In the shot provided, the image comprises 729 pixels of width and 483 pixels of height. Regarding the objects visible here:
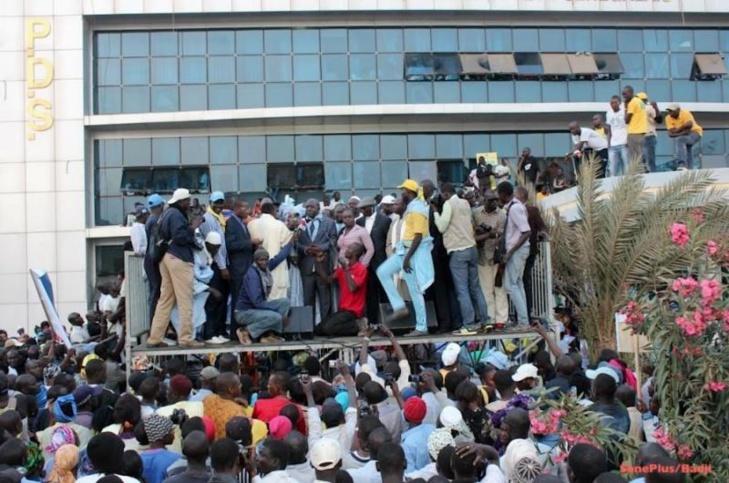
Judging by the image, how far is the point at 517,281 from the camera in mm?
11555

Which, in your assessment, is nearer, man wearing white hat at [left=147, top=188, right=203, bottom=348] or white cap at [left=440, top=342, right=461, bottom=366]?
white cap at [left=440, top=342, right=461, bottom=366]

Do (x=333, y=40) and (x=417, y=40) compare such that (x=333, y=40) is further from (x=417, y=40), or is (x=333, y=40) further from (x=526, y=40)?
(x=526, y=40)

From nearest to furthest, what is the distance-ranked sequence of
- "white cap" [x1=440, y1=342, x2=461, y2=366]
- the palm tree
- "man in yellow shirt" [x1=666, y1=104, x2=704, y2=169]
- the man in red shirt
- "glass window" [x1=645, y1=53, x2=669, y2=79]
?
"white cap" [x1=440, y1=342, x2=461, y2=366] → the man in red shirt → the palm tree → "man in yellow shirt" [x1=666, y1=104, x2=704, y2=169] → "glass window" [x1=645, y1=53, x2=669, y2=79]

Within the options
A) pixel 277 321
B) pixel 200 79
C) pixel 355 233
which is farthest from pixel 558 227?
pixel 200 79

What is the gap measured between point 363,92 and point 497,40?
441cm

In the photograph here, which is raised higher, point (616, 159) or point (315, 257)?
point (616, 159)

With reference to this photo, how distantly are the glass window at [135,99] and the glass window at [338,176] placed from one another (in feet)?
18.3

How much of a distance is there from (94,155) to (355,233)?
60.7ft

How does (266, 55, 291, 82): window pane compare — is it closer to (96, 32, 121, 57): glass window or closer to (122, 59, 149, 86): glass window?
(122, 59, 149, 86): glass window

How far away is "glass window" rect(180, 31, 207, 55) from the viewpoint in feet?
92.1

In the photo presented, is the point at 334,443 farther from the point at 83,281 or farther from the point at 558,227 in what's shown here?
the point at 83,281

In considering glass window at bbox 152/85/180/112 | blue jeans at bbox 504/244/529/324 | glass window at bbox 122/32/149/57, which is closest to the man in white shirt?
blue jeans at bbox 504/244/529/324

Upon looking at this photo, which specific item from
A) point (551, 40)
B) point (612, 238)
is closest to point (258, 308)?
point (612, 238)

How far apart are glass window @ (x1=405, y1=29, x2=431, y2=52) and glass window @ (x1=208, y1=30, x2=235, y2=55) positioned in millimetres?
5182
